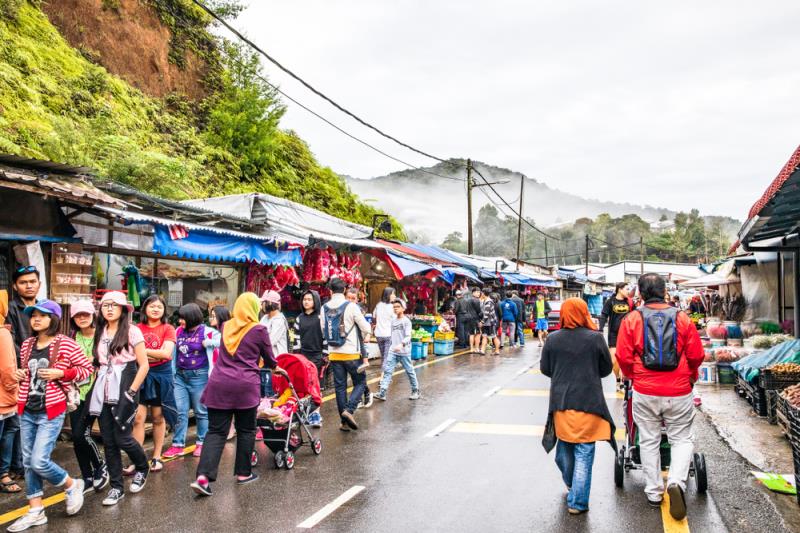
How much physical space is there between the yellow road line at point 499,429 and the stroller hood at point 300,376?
2255 mm

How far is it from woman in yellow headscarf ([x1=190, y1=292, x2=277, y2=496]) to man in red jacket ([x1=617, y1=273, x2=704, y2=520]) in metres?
3.48

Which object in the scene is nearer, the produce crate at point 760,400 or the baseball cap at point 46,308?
the baseball cap at point 46,308

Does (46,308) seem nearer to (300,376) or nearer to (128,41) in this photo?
(300,376)

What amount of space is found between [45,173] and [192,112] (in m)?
22.8

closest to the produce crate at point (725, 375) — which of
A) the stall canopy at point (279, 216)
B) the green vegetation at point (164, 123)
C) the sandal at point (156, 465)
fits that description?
the stall canopy at point (279, 216)

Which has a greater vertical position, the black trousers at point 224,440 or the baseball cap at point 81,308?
the baseball cap at point 81,308

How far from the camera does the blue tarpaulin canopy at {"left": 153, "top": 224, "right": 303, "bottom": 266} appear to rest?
9.49m

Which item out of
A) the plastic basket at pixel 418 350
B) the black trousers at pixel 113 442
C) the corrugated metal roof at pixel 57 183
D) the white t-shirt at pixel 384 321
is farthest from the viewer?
the plastic basket at pixel 418 350

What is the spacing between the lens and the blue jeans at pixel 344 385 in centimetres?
892

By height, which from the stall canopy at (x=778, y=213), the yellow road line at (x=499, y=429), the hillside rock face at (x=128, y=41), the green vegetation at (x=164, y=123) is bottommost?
the yellow road line at (x=499, y=429)

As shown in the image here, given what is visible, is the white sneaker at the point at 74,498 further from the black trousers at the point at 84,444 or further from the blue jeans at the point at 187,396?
the blue jeans at the point at 187,396

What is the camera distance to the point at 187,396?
24.5 ft

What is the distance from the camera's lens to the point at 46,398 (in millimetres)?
5242

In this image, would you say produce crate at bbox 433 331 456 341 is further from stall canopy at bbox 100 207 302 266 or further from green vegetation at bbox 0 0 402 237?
green vegetation at bbox 0 0 402 237
